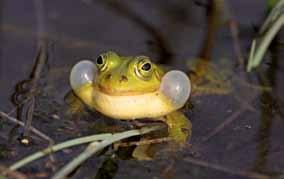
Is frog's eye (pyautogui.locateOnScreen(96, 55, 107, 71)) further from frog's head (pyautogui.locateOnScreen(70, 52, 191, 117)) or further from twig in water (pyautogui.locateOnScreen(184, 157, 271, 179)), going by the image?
twig in water (pyautogui.locateOnScreen(184, 157, 271, 179))

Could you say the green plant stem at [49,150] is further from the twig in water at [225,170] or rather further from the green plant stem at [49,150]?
the twig in water at [225,170]

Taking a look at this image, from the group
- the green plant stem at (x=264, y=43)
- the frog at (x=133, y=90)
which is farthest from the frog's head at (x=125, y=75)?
the green plant stem at (x=264, y=43)

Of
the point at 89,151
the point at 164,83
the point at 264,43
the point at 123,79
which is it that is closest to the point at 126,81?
the point at 123,79

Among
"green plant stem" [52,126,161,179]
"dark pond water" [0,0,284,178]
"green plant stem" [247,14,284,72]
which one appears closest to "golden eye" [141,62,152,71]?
"green plant stem" [52,126,161,179]

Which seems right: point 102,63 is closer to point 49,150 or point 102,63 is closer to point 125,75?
point 125,75

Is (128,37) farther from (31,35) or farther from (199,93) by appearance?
(199,93)

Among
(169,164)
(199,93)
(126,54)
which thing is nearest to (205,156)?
(169,164)
